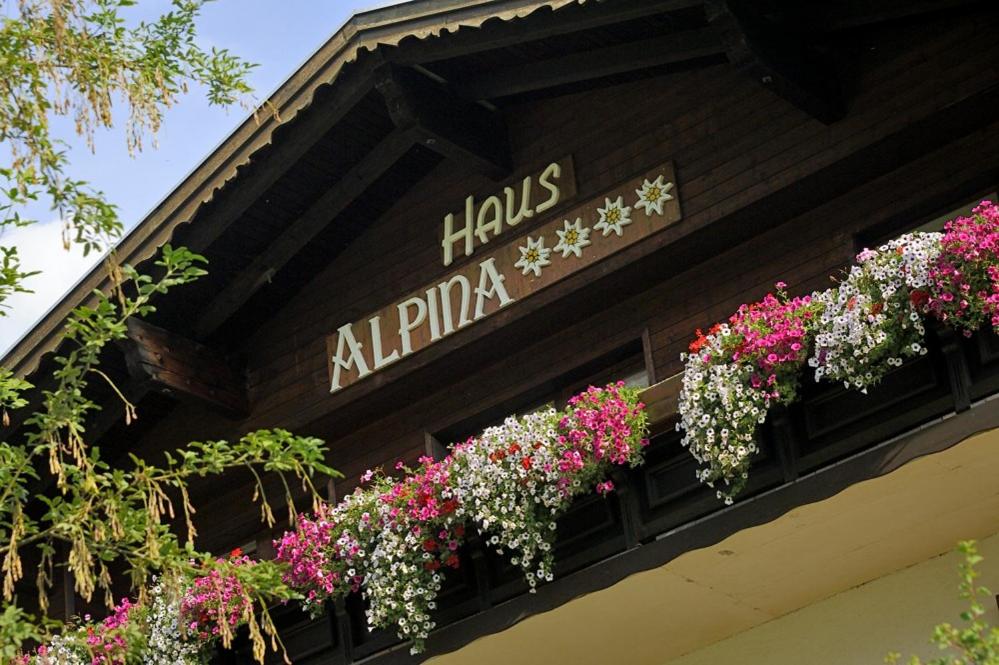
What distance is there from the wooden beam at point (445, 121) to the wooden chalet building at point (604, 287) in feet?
0.08

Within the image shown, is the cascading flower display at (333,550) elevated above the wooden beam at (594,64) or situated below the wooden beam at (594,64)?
below

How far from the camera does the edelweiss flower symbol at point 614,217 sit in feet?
44.4

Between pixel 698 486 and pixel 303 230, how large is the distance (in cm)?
527

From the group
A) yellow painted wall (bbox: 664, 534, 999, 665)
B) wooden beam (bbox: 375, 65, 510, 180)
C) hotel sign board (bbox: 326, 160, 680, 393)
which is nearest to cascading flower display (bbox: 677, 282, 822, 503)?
yellow painted wall (bbox: 664, 534, 999, 665)

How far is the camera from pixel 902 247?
1065 centimetres

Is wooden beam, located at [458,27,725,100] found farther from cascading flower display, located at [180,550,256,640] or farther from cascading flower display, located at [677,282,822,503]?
cascading flower display, located at [180,550,256,640]

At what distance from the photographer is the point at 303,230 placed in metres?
15.5

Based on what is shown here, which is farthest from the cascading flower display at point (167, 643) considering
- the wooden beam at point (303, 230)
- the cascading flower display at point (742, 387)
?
the cascading flower display at point (742, 387)

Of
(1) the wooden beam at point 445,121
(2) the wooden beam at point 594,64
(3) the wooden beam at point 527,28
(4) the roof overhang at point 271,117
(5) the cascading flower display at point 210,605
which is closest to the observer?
(3) the wooden beam at point 527,28

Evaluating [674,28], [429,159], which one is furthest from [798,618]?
[429,159]

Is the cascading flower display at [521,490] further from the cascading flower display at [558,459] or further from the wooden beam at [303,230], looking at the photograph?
the wooden beam at [303,230]

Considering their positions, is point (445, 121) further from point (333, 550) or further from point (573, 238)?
point (333, 550)

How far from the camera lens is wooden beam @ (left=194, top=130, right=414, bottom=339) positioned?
1505cm

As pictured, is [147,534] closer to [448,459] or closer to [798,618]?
[448,459]
